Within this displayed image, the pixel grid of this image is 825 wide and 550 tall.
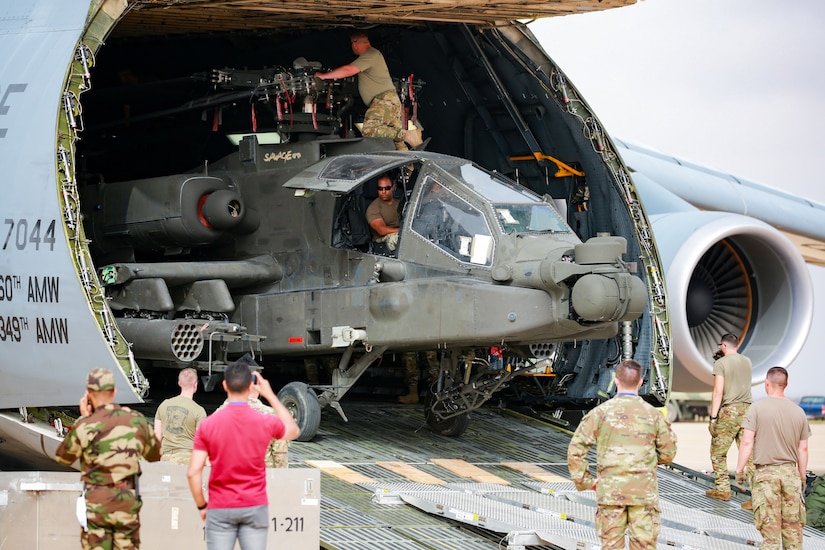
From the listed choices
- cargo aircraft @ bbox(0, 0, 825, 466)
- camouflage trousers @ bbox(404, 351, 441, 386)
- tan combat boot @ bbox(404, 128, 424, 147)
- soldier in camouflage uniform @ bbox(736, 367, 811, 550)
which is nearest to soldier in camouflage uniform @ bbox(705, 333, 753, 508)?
cargo aircraft @ bbox(0, 0, 825, 466)

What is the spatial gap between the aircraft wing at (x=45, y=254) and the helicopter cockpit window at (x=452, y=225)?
2684 mm

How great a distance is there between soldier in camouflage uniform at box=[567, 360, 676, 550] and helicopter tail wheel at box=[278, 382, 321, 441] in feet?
12.2


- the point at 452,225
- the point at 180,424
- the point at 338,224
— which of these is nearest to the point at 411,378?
the point at 338,224

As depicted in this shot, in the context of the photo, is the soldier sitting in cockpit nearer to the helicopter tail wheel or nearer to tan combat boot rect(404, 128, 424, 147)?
tan combat boot rect(404, 128, 424, 147)

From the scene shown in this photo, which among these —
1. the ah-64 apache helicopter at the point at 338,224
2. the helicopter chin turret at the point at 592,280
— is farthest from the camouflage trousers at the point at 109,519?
the helicopter chin turret at the point at 592,280

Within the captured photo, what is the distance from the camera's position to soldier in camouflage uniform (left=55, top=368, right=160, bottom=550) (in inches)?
247

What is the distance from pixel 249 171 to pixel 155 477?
17.2 ft

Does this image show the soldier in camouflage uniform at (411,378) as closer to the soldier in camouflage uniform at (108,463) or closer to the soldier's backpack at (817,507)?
the soldier's backpack at (817,507)

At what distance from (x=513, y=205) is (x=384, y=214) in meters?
1.24

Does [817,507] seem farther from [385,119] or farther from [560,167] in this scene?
[385,119]

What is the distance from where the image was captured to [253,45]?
13422 mm

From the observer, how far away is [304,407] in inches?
410

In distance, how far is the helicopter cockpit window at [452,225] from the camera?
10.3 meters

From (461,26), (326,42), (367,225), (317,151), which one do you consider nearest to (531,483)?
(367,225)
